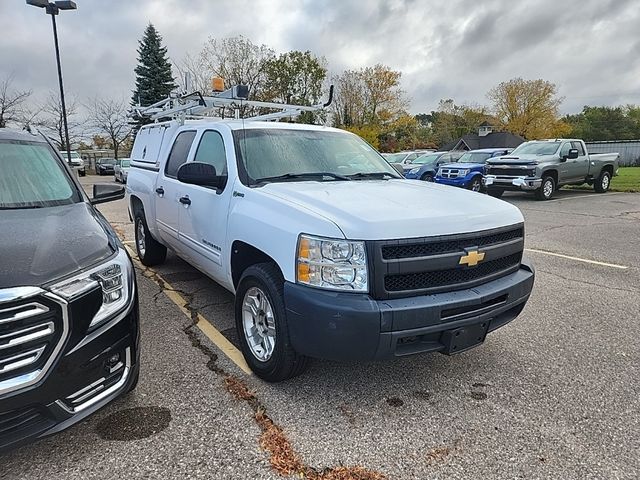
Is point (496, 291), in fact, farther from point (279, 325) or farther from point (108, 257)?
point (108, 257)

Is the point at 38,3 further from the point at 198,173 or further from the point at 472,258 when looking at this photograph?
the point at 472,258

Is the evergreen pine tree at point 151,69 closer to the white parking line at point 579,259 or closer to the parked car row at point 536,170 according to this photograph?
the parked car row at point 536,170

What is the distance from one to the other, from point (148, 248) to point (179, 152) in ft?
5.92

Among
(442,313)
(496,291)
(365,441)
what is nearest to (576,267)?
(496,291)

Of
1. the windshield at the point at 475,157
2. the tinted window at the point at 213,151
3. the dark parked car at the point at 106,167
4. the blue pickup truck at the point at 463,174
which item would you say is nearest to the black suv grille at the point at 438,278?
the tinted window at the point at 213,151

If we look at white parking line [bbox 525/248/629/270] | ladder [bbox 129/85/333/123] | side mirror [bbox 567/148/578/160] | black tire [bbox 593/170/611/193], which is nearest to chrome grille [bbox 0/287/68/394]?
ladder [bbox 129/85/333/123]

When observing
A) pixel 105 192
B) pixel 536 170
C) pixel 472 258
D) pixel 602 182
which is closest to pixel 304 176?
pixel 472 258

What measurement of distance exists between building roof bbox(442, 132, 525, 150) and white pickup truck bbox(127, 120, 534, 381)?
5195cm

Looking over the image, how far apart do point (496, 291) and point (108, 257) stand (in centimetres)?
242

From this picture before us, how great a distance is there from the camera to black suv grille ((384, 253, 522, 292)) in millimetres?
2635

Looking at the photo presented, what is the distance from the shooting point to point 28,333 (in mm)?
1981

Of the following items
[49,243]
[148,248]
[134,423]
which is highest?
[49,243]

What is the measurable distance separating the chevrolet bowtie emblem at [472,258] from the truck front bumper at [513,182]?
1284cm

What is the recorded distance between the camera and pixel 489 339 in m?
3.93
